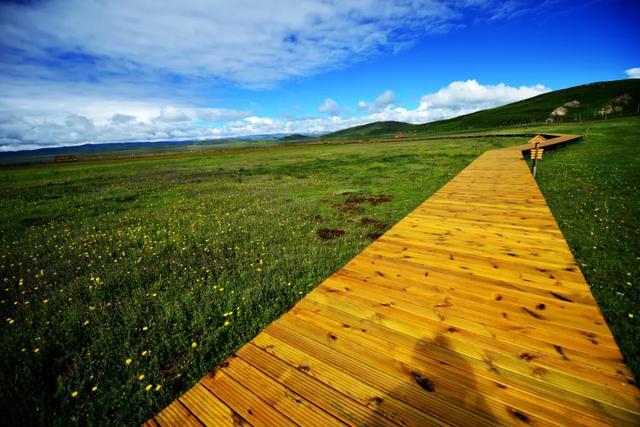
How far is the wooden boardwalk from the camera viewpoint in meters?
2.27

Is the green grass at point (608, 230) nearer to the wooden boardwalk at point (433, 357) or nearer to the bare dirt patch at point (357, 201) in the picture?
the wooden boardwalk at point (433, 357)

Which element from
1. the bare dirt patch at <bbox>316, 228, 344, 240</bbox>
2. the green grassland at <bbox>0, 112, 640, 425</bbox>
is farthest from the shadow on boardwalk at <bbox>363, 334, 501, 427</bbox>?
the bare dirt patch at <bbox>316, 228, 344, 240</bbox>

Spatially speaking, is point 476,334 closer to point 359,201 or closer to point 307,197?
point 359,201

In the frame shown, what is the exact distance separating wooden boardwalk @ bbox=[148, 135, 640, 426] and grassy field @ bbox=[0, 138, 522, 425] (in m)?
1.66

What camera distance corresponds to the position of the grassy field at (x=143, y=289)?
146 inches

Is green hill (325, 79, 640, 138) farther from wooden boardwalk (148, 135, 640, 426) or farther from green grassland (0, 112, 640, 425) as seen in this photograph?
wooden boardwalk (148, 135, 640, 426)

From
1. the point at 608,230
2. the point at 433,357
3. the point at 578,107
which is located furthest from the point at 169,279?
the point at 578,107

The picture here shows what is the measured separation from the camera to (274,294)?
18.7 ft

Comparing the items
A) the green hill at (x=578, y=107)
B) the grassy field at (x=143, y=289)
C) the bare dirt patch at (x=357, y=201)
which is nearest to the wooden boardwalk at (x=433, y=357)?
the grassy field at (x=143, y=289)

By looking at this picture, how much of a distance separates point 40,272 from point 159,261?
9.30 feet

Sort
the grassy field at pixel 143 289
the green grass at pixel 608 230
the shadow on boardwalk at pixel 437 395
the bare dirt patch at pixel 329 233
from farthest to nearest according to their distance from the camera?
1. the bare dirt patch at pixel 329 233
2. the green grass at pixel 608 230
3. the grassy field at pixel 143 289
4. the shadow on boardwalk at pixel 437 395

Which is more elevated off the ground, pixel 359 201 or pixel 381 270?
pixel 381 270

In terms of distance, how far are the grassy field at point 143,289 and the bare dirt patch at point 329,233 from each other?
7cm

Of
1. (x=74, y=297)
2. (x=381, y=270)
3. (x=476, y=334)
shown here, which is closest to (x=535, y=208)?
(x=381, y=270)
